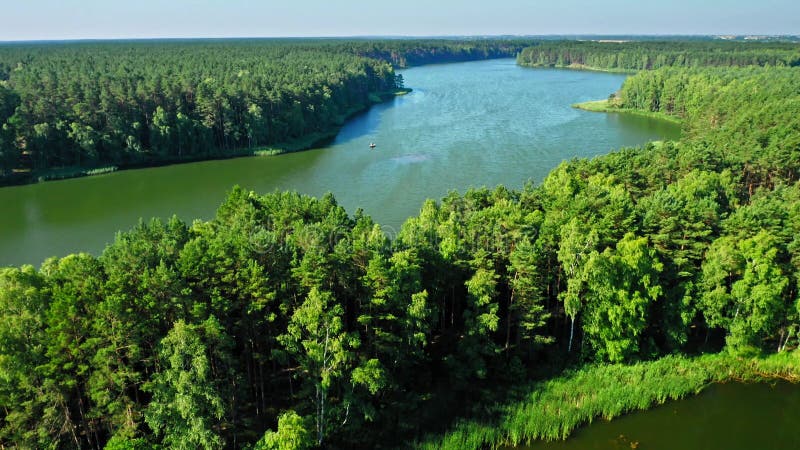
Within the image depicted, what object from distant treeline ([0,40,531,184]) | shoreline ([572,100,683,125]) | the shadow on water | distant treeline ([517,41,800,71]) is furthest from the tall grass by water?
distant treeline ([517,41,800,71])

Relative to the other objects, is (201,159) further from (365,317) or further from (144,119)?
(365,317)

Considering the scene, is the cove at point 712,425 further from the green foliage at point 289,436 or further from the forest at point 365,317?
the green foliage at point 289,436

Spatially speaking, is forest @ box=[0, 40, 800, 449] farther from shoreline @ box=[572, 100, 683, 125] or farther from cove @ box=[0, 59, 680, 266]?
shoreline @ box=[572, 100, 683, 125]

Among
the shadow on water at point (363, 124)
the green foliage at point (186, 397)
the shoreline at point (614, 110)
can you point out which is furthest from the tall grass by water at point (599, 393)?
the shoreline at point (614, 110)

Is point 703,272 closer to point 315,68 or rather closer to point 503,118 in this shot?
point 503,118

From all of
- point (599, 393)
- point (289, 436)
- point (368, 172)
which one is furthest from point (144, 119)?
point (599, 393)

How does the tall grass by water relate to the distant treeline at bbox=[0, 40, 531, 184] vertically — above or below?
below

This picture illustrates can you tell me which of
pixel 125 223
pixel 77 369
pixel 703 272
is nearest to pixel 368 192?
pixel 125 223

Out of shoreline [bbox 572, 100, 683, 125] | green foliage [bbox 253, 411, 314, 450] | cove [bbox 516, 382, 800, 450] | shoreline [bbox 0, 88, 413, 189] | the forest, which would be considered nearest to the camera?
green foliage [bbox 253, 411, 314, 450]
